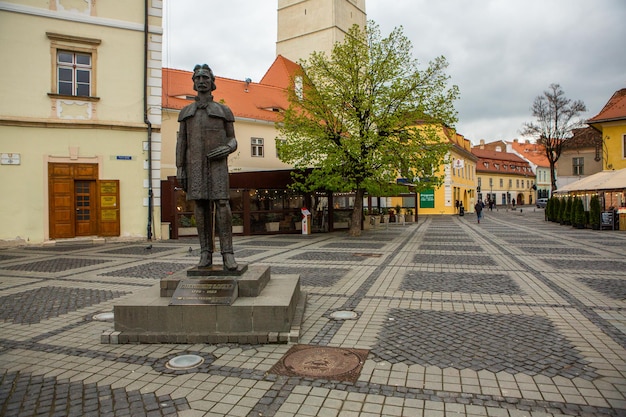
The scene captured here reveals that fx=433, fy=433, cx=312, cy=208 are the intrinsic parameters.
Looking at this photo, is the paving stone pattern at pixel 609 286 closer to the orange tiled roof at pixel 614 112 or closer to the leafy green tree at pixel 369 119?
the leafy green tree at pixel 369 119

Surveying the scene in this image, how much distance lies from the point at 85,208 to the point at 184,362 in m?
14.4

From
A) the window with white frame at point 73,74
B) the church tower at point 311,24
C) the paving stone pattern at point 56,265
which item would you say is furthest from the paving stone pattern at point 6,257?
the church tower at point 311,24

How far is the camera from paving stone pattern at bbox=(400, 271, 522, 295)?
7844 mm

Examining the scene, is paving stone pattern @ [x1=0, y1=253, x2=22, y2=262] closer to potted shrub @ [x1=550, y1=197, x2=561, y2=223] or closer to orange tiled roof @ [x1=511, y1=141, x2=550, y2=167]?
potted shrub @ [x1=550, y1=197, x2=561, y2=223]

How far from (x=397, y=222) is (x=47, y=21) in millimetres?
23246

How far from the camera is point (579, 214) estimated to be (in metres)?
23.4

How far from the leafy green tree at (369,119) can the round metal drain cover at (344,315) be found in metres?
12.0

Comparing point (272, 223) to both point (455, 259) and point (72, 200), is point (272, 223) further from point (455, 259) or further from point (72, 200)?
point (455, 259)

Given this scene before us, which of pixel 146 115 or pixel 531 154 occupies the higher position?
pixel 531 154

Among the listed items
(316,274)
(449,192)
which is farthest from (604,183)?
(449,192)

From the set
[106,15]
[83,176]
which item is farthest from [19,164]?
[106,15]

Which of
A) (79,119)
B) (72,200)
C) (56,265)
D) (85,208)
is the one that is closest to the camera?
(56,265)

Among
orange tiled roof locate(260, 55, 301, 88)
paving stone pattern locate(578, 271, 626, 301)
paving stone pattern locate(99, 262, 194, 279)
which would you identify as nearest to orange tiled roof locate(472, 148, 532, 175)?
orange tiled roof locate(260, 55, 301, 88)

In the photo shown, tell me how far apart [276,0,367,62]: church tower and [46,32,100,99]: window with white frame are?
28.9 metres
